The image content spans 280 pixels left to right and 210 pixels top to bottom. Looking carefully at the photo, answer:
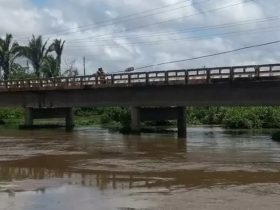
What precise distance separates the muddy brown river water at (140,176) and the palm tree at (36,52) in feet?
178

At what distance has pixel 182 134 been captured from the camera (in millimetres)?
48812

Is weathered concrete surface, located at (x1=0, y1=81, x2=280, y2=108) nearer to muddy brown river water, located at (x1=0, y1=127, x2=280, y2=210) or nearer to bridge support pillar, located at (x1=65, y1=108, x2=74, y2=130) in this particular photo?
bridge support pillar, located at (x1=65, y1=108, x2=74, y2=130)

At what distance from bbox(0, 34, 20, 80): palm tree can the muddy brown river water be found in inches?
2023

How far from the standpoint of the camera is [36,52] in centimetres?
9225

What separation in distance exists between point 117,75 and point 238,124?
16.9m

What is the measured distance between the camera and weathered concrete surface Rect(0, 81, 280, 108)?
41.8 m

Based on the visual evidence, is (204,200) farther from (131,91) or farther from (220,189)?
(131,91)

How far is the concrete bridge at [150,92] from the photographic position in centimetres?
4175

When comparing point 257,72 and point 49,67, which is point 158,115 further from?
point 49,67

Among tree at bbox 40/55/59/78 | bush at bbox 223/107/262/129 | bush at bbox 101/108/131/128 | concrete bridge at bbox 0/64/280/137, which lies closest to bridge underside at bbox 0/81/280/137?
concrete bridge at bbox 0/64/280/137

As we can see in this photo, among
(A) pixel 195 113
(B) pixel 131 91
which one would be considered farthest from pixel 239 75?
(A) pixel 195 113

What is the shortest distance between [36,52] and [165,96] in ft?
161

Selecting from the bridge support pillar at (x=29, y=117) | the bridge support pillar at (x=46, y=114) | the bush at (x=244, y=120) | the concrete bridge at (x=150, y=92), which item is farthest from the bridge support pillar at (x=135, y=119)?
the bridge support pillar at (x=29, y=117)

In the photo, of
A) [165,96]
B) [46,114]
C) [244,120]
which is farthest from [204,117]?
[165,96]
